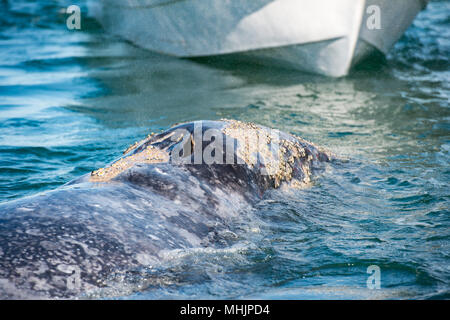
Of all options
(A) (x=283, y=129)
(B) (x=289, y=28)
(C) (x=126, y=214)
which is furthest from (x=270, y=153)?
(B) (x=289, y=28)

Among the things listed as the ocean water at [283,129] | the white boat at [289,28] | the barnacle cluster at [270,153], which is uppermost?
the white boat at [289,28]

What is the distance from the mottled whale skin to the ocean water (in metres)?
0.12

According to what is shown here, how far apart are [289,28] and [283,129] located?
298 cm

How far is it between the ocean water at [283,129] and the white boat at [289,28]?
31 centimetres

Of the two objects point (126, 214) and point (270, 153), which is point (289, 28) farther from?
point (126, 214)

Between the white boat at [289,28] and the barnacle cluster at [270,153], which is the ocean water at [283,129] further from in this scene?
the white boat at [289,28]

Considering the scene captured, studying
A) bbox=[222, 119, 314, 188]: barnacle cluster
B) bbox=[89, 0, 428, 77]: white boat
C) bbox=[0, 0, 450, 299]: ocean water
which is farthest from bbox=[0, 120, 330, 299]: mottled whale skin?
bbox=[89, 0, 428, 77]: white boat

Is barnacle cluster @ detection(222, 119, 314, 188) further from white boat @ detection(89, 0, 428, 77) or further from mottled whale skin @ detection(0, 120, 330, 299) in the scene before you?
white boat @ detection(89, 0, 428, 77)

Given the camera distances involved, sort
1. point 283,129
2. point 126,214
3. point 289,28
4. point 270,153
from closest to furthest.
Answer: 1. point 126,214
2. point 270,153
3. point 283,129
4. point 289,28

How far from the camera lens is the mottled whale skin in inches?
98.3

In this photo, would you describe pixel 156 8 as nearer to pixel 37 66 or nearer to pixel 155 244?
pixel 37 66

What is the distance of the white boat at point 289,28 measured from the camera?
8.43 meters

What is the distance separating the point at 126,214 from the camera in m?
2.93

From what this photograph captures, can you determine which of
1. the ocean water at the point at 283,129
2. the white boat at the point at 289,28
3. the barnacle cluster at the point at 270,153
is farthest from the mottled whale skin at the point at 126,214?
the white boat at the point at 289,28
